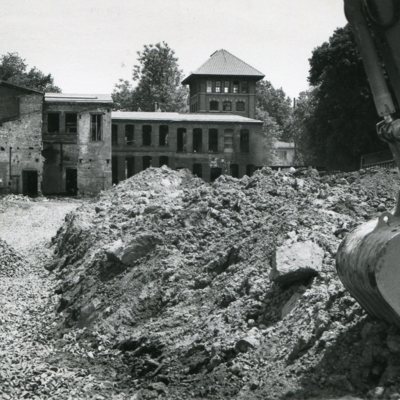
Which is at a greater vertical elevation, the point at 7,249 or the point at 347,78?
the point at 347,78

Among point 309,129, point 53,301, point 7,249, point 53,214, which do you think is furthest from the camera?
point 309,129

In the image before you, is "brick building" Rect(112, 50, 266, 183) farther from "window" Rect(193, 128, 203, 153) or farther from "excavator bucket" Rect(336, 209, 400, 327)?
"excavator bucket" Rect(336, 209, 400, 327)

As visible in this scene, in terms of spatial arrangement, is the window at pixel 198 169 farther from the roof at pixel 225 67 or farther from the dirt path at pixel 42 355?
the dirt path at pixel 42 355

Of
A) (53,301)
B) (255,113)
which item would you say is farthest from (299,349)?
(255,113)

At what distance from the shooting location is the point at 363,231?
851 cm

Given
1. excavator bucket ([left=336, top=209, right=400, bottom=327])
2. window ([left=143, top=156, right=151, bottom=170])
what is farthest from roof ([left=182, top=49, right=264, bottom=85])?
excavator bucket ([left=336, top=209, right=400, bottom=327])

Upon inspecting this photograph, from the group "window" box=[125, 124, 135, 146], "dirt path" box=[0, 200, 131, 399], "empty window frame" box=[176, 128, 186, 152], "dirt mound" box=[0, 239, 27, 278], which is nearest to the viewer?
"dirt path" box=[0, 200, 131, 399]

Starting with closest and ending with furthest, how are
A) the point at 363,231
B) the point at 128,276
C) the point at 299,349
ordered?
1. the point at 363,231
2. the point at 299,349
3. the point at 128,276

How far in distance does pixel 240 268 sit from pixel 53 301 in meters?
6.10

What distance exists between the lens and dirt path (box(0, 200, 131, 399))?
10.3 meters

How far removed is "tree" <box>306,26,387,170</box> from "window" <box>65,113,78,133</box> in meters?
17.0

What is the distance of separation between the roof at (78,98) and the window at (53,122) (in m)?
1.01

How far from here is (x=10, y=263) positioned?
21.5 meters

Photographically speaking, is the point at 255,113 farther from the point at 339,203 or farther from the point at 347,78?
the point at 339,203
